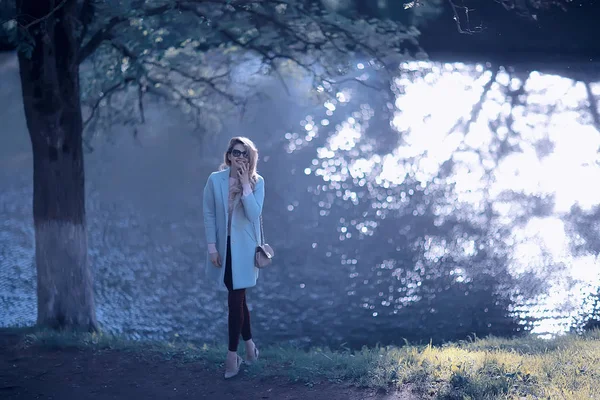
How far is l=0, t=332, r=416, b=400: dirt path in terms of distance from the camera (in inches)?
214

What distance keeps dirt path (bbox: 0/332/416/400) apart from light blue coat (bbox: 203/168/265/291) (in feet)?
2.72

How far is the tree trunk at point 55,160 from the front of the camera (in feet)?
25.6

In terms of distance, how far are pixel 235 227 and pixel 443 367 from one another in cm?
198

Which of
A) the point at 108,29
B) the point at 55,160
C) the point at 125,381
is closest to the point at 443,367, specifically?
the point at 125,381

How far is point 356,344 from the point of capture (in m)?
11.2

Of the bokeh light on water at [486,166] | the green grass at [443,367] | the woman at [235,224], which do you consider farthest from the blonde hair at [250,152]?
the bokeh light on water at [486,166]

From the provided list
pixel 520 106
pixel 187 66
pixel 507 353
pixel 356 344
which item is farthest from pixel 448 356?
pixel 520 106

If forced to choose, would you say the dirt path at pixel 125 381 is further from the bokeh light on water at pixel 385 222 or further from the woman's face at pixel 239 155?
the bokeh light on water at pixel 385 222

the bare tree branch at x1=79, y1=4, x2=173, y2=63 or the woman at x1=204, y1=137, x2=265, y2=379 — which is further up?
the bare tree branch at x1=79, y1=4, x2=173, y2=63

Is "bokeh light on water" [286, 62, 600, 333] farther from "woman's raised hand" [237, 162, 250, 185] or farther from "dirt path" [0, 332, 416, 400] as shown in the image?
"woman's raised hand" [237, 162, 250, 185]

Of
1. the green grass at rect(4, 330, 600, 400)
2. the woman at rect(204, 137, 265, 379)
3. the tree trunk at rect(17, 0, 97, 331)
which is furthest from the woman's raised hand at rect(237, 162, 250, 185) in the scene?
the tree trunk at rect(17, 0, 97, 331)

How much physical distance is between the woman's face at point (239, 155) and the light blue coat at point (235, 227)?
19 centimetres

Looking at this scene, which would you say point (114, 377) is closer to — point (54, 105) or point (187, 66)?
point (54, 105)

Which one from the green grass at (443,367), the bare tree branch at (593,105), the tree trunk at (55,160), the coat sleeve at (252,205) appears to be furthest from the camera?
the bare tree branch at (593,105)
